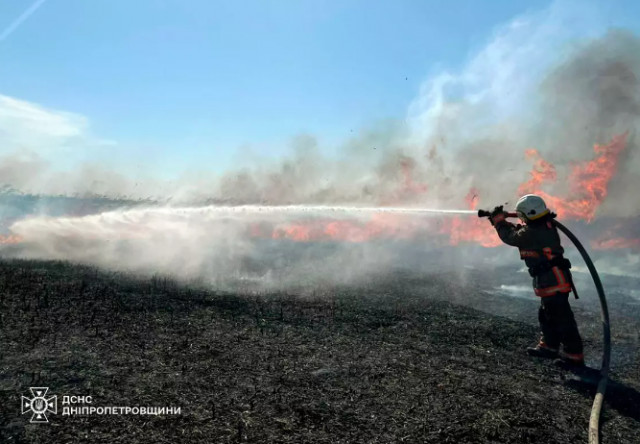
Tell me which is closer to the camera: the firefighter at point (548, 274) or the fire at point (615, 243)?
the firefighter at point (548, 274)

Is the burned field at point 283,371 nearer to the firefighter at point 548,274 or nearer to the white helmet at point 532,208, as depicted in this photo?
the firefighter at point 548,274

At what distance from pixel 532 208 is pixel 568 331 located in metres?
2.60

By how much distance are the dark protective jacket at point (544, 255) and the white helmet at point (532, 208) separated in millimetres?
161

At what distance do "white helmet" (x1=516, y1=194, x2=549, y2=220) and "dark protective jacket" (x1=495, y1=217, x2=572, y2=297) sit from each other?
0.53ft

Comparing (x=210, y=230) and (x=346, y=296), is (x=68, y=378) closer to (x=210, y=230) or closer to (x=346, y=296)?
(x=346, y=296)

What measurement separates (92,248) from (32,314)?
14.4 metres

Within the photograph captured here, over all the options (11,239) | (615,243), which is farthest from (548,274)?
(615,243)

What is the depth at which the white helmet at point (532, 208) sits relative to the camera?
27.7 feet

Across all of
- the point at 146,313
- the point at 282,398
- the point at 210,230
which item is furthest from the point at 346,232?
the point at 282,398

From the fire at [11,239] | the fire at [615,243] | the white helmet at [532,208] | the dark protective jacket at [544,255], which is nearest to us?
the dark protective jacket at [544,255]

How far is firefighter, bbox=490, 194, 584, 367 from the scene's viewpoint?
8156 mm
